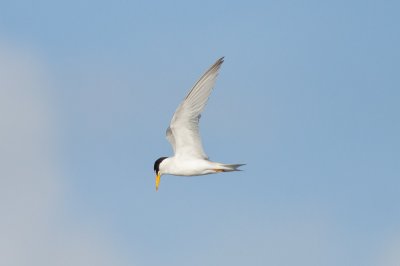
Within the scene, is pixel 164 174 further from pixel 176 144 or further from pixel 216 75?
pixel 216 75

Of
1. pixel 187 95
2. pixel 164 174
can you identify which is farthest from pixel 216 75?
pixel 164 174

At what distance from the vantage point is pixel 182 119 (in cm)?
3347

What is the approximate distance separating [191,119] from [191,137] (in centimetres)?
46

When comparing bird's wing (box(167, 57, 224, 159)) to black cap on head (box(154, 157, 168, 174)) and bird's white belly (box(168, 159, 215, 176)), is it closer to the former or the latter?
bird's white belly (box(168, 159, 215, 176))

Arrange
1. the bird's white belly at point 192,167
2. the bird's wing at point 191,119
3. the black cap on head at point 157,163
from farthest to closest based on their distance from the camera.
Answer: the black cap on head at point 157,163 → the bird's white belly at point 192,167 → the bird's wing at point 191,119

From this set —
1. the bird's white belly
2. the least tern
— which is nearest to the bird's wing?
the least tern

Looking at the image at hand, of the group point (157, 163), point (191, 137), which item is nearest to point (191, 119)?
point (191, 137)

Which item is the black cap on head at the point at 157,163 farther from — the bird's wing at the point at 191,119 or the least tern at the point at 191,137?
the bird's wing at the point at 191,119

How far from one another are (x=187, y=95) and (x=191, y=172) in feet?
5.94

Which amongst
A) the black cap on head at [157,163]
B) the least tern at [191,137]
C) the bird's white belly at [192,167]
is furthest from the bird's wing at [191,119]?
the black cap on head at [157,163]

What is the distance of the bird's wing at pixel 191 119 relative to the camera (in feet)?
107

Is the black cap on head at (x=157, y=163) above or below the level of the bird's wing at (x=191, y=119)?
below

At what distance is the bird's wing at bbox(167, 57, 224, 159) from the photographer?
32.7 m

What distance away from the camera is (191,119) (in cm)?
3347
